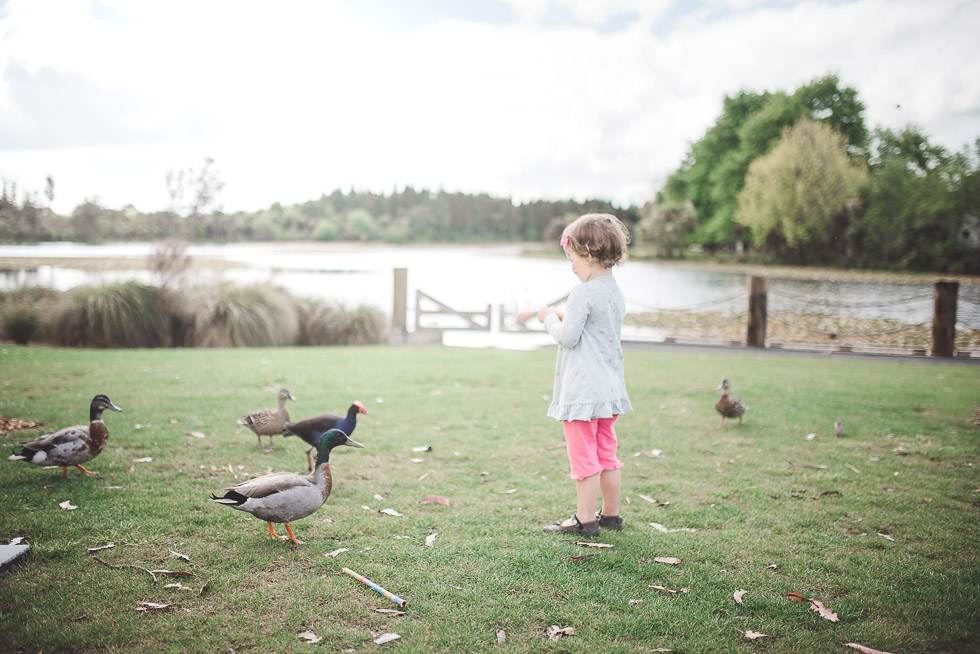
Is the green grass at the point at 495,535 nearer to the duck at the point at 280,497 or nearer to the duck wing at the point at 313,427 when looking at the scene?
the duck at the point at 280,497

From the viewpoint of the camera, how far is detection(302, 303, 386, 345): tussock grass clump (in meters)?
15.3

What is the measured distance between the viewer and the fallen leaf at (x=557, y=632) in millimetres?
Result: 2688

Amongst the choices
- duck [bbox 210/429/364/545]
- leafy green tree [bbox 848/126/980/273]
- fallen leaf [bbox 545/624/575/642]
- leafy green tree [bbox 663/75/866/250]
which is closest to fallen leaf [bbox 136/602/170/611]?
duck [bbox 210/429/364/545]

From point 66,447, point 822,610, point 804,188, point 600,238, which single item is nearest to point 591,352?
point 600,238

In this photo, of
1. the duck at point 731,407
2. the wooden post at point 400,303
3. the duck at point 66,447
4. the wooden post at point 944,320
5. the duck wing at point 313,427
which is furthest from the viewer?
the wooden post at point 400,303

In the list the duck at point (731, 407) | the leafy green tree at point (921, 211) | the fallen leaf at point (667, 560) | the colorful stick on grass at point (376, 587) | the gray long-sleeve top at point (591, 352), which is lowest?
the fallen leaf at point (667, 560)

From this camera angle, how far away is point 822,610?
2967 millimetres

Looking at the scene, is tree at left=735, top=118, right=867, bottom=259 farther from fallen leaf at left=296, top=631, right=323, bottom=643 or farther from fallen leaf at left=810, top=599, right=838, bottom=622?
fallen leaf at left=296, top=631, right=323, bottom=643

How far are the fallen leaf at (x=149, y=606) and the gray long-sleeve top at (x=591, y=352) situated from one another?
93.2 inches

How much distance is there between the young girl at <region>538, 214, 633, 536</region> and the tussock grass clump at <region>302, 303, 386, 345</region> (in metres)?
12.3

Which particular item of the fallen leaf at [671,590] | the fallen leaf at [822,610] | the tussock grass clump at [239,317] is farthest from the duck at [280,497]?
the tussock grass clump at [239,317]

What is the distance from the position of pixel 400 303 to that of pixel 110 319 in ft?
22.4

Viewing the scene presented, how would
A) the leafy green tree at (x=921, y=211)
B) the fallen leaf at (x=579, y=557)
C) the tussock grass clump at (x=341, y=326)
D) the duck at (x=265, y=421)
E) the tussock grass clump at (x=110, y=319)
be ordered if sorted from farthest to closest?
the leafy green tree at (x=921, y=211)
the tussock grass clump at (x=341, y=326)
the tussock grass clump at (x=110, y=319)
the duck at (x=265, y=421)
the fallen leaf at (x=579, y=557)

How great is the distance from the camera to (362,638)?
103 inches
